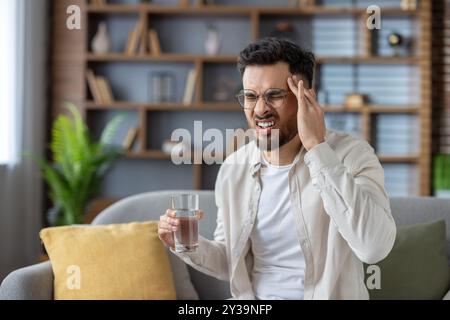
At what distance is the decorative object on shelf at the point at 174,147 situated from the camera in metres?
4.73

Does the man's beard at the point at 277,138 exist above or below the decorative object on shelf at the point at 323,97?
below

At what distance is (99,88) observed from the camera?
480 cm

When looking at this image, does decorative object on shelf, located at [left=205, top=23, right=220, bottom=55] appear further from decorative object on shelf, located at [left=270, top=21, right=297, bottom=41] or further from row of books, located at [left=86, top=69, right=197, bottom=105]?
decorative object on shelf, located at [left=270, top=21, right=297, bottom=41]

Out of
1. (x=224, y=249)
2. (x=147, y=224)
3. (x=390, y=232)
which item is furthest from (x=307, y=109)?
(x=147, y=224)

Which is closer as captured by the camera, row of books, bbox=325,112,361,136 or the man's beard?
the man's beard

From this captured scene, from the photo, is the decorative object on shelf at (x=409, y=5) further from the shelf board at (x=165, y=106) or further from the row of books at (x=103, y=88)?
the row of books at (x=103, y=88)

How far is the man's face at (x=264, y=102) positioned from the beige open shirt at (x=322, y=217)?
0.13m

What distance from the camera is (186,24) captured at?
495 centimetres

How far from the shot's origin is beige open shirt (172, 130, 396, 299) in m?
1.35

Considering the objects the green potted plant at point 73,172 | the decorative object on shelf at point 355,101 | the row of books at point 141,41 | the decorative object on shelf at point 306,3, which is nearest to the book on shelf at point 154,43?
the row of books at point 141,41

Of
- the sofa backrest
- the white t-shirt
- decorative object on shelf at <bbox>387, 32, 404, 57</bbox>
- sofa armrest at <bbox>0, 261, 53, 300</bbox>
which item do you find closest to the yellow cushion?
sofa armrest at <bbox>0, 261, 53, 300</bbox>

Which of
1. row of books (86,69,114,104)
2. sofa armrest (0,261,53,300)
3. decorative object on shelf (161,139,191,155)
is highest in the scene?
row of books (86,69,114,104)

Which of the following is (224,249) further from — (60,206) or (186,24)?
(186,24)

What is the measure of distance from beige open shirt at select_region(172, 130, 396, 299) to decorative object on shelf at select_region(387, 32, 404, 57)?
3.28m
